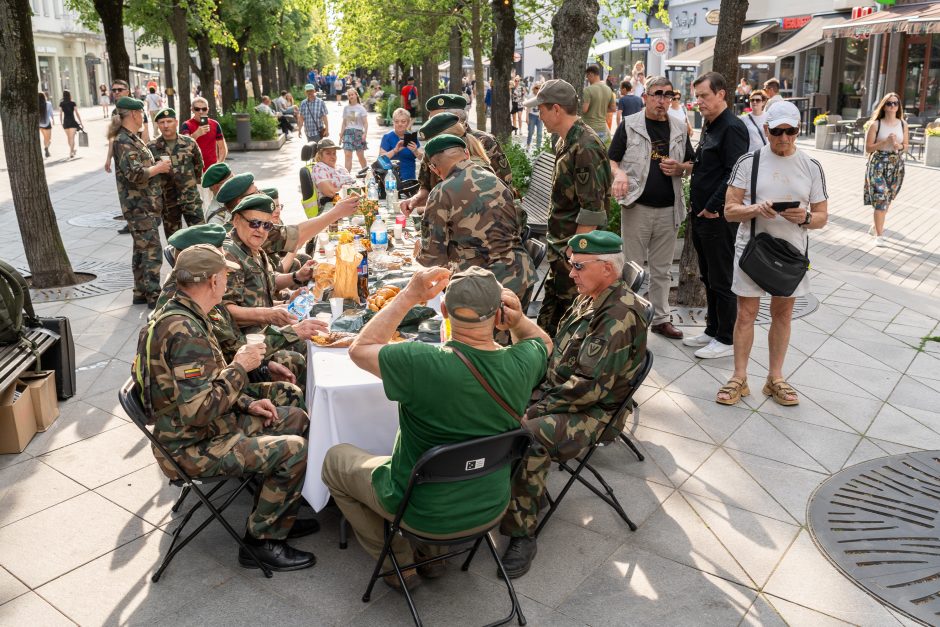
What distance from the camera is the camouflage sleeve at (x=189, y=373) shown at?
12.3 feet

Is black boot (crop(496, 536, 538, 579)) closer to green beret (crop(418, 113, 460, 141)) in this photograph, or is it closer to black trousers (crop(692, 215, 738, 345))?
green beret (crop(418, 113, 460, 141))

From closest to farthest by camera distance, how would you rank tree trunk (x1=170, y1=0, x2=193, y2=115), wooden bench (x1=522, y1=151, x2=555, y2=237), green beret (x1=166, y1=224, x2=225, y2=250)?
green beret (x1=166, y1=224, x2=225, y2=250) → wooden bench (x1=522, y1=151, x2=555, y2=237) → tree trunk (x1=170, y1=0, x2=193, y2=115)

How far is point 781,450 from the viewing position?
543 cm

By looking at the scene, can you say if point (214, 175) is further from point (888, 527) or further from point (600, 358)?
point (888, 527)

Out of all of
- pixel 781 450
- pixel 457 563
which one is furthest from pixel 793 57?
pixel 457 563

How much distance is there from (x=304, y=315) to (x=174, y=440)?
1286mm

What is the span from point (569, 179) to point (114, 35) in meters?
12.0

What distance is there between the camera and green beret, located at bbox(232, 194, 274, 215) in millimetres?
4941

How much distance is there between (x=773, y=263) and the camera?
5797 millimetres

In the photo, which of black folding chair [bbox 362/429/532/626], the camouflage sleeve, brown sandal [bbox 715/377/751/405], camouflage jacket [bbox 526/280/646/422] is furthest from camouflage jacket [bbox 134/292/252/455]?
brown sandal [bbox 715/377/751/405]

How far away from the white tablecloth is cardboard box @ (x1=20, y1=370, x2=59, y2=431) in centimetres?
255

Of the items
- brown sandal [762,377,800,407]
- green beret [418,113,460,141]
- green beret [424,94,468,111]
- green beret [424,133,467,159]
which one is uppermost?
green beret [424,94,468,111]

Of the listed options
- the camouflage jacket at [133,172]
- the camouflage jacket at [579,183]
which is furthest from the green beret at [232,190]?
the camouflage jacket at [133,172]

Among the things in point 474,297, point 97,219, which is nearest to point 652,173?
point 474,297
